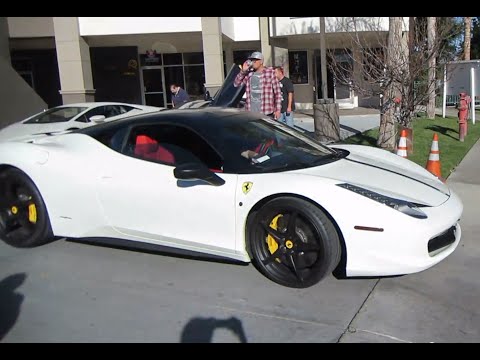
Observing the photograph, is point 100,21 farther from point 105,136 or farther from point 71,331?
point 71,331

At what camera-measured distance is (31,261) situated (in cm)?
409

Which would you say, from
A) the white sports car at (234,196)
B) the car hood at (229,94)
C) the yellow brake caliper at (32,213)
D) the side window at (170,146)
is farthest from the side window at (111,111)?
the side window at (170,146)

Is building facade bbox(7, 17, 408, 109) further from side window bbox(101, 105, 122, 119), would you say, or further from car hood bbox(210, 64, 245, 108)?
car hood bbox(210, 64, 245, 108)

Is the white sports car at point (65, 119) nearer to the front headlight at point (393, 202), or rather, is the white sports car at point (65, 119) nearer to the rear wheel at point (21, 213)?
the rear wheel at point (21, 213)

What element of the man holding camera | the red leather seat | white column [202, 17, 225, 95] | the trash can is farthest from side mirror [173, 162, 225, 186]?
white column [202, 17, 225, 95]

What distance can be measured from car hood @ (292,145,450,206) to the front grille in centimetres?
23

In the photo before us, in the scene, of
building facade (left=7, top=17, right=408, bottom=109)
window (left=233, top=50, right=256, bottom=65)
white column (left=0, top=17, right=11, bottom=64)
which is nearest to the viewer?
building facade (left=7, top=17, right=408, bottom=109)

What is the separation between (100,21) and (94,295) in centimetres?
1384

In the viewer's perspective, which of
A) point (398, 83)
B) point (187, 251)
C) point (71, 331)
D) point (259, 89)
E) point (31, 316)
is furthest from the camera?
point (398, 83)

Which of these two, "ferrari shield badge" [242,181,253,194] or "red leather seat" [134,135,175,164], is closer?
"ferrari shield badge" [242,181,253,194]

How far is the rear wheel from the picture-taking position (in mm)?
4238
